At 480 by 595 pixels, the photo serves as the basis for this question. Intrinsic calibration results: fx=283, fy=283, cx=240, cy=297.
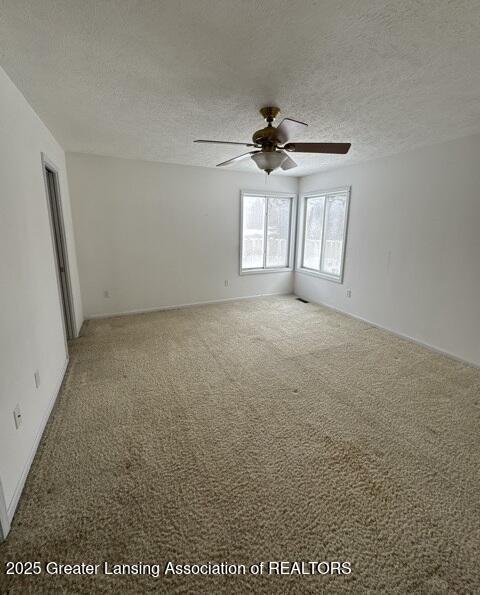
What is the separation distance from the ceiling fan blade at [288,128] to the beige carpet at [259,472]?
2113 mm

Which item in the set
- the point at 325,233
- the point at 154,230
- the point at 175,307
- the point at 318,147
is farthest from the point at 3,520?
the point at 325,233

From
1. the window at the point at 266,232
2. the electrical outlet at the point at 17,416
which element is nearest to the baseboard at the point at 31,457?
the electrical outlet at the point at 17,416

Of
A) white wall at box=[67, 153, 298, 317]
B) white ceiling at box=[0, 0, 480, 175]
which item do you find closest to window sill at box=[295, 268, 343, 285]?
white wall at box=[67, 153, 298, 317]

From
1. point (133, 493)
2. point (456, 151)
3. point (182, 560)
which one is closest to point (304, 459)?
point (182, 560)

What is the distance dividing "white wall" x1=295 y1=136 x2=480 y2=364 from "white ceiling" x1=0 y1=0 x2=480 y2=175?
0.50 meters

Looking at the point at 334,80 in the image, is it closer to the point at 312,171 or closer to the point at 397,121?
the point at 397,121

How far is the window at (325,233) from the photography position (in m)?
4.62

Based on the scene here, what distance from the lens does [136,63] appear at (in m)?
1.70

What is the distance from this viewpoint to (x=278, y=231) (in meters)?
5.64

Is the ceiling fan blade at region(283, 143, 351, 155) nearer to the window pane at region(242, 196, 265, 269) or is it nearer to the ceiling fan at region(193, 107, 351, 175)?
the ceiling fan at region(193, 107, 351, 175)

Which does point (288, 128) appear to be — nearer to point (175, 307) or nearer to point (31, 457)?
point (31, 457)

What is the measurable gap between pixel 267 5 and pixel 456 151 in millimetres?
2769

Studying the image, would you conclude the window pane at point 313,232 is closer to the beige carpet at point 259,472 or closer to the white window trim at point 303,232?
the white window trim at point 303,232

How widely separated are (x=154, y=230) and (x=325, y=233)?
292 centimetres
